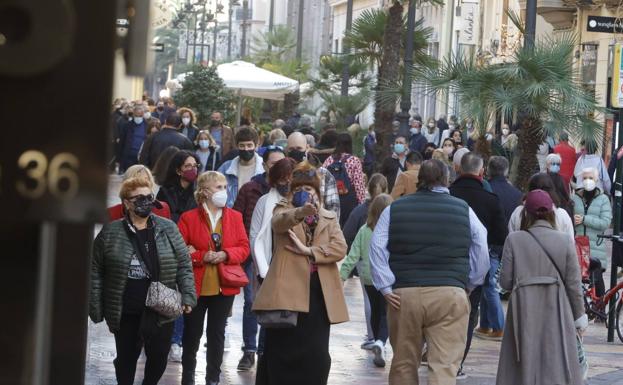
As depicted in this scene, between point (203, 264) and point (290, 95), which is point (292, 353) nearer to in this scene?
point (203, 264)

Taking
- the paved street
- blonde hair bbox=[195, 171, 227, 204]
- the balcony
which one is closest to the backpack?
the paved street

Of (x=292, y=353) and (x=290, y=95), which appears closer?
(x=292, y=353)

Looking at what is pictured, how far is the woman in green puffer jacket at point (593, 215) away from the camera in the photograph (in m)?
14.7

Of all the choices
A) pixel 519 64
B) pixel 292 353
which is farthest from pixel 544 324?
pixel 519 64

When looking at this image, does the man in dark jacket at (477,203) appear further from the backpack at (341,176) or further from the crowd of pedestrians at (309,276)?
the backpack at (341,176)

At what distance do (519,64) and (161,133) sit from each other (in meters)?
5.54

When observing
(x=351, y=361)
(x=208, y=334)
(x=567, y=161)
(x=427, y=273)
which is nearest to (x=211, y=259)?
(x=208, y=334)

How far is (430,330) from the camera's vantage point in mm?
8852

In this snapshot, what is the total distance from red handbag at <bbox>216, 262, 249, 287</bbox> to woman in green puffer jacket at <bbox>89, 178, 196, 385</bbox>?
3.62 ft

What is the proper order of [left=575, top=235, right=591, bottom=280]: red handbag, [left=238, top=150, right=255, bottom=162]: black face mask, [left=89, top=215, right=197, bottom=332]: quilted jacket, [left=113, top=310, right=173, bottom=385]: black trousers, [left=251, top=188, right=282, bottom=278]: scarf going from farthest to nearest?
[left=575, top=235, right=591, bottom=280]: red handbag
[left=238, top=150, right=255, bottom=162]: black face mask
[left=251, top=188, right=282, bottom=278]: scarf
[left=113, top=310, right=173, bottom=385]: black trousers
[left=89, top=215, right=197, bottom=332]: quilted jacket

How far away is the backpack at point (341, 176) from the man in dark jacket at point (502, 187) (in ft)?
8.04

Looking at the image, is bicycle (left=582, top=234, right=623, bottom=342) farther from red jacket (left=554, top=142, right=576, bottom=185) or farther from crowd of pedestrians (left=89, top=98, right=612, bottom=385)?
red jacket (left=554, top=142, right=576, bottom=185)

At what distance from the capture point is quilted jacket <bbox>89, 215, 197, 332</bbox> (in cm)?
813

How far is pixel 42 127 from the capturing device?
1723 mm
